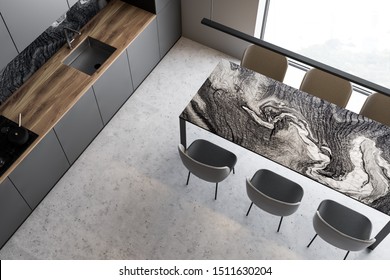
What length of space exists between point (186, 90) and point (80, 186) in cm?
180

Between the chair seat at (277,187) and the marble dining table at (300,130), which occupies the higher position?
the marble dining table at (300,130)

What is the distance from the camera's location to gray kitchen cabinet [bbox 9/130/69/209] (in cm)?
409

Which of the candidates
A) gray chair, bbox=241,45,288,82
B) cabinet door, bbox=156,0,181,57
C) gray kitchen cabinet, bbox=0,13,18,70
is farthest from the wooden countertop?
gray chair, bbox=241,45,288,82

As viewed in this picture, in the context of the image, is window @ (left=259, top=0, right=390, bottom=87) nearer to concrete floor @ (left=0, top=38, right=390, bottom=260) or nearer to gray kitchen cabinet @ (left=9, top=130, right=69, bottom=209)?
concrete floor @ (left=0, top=38, right=390, bottom=260)

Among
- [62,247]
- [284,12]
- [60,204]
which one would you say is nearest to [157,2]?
[284,12]

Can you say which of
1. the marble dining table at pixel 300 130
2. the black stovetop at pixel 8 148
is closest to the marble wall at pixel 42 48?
the black stovetop at pixel 8 148

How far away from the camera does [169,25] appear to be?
557 cm

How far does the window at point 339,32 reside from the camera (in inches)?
211

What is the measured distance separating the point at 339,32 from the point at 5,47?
159 inches

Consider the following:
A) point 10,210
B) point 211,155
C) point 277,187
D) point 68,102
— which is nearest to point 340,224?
point 277,187

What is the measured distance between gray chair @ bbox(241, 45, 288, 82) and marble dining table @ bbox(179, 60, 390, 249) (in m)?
0.30

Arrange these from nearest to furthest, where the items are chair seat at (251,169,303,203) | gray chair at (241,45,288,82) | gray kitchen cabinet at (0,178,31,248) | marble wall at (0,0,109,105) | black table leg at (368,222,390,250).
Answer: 1. black table leg at (368,222,390,250)
2. gray kitchen cabinet at (0,178,31,248)
3. chair seat at (251,169,303,203)
4. marble wall at (0,0,109,105)
5. gray chair at (241,45,288,82)

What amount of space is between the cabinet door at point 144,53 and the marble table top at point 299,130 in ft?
3.87

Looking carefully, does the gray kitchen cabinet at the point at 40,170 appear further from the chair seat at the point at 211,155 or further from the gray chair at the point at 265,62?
the gray chair at the point at 265,62
